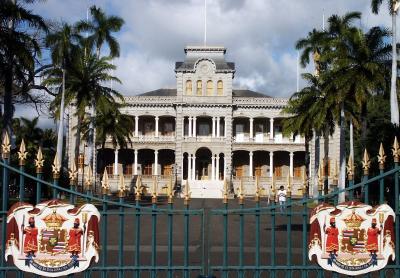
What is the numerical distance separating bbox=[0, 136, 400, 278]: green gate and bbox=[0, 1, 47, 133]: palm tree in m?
7.68

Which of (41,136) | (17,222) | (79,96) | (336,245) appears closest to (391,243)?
(336,245)

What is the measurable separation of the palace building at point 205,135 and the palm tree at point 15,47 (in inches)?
1279

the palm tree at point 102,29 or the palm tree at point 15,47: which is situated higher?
the palm tree at point 102,29

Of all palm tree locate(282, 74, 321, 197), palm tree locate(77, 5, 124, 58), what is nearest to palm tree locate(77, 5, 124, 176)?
palm tree locate(77, 5, 124, 58)

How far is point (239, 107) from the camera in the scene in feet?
199

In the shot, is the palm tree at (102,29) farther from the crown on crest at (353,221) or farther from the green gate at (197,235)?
the crown on crest at (353,221)

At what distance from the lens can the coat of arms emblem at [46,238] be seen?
21.9 ft

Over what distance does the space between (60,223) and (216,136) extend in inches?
2092

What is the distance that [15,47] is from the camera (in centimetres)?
2458

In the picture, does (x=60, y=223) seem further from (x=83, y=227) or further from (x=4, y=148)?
(x=4, y=148)

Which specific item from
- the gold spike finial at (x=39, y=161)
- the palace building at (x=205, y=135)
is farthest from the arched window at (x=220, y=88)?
the gold spike finial at (x=39, y=161)

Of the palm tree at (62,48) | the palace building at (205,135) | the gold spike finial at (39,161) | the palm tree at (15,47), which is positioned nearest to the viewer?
the gold spike finial at (39,161)

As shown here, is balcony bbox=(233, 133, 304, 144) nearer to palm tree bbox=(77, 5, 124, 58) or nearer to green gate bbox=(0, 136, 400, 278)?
palm tree bbox=(77, 5, 124, 58)

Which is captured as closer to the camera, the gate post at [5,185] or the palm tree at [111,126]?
the gate post at [5,185]
